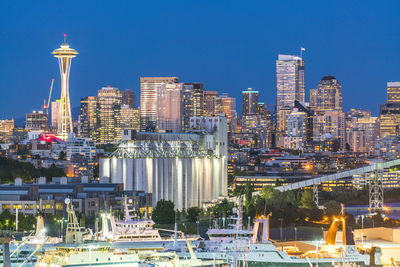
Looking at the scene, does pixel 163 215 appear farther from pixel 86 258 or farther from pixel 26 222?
pixel 86 258

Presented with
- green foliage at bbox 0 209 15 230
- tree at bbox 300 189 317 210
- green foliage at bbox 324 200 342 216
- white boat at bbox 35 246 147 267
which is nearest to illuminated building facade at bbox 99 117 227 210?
tree at bbox 300 189 317 210

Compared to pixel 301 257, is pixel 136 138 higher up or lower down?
higher up

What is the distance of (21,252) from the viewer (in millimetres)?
44625

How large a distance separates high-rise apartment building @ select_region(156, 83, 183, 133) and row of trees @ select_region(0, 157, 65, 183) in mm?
85589

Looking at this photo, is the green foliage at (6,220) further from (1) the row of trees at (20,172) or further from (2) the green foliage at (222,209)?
(1) the row of trees at (20,172)

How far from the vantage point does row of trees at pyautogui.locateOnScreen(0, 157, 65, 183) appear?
93125 mm

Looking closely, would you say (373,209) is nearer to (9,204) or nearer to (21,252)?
(9,204)

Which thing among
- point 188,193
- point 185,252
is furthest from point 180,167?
point 185,252

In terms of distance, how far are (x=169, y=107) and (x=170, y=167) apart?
369 feet

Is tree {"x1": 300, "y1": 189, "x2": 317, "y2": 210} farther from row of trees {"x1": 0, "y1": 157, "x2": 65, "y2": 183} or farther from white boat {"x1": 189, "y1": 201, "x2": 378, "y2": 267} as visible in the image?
white boat {"x1": 189, "y1": 201, "x2": 378, "y2": 267}

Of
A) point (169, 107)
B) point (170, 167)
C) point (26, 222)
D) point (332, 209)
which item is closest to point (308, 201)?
point (332, 209)

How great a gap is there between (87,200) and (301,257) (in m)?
28.9

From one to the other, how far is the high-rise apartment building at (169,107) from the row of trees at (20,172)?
85.6 m

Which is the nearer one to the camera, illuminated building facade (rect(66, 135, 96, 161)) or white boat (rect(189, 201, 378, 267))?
white boat (rect(189, 201, 378, 267))
